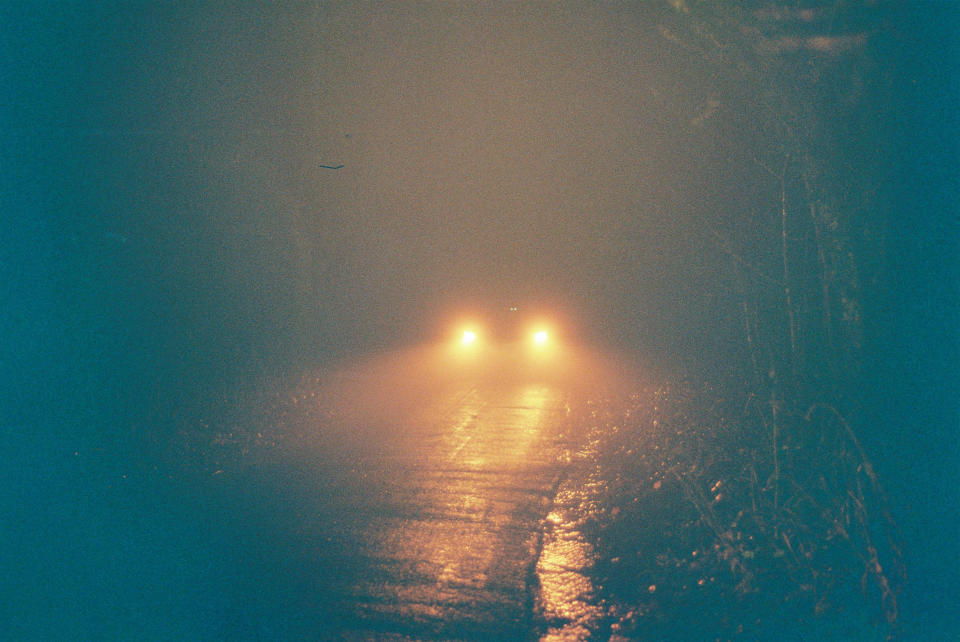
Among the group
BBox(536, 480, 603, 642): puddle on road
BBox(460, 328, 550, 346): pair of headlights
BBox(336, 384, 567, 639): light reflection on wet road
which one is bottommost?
BBox(536, 480, 603, 642): puddle on road

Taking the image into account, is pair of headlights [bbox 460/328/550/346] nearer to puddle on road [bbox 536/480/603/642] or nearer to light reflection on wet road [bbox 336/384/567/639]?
light reflection on wet road [bbox 336/384/567/639]

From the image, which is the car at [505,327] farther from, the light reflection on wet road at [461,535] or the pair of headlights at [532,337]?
the light reflection on wet road at [461,535]

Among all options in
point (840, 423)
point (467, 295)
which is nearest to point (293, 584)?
point (840, 423)

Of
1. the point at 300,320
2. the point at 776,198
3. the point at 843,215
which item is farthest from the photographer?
the point at 300,320

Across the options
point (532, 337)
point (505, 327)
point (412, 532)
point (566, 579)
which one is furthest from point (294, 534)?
point (532, 337)

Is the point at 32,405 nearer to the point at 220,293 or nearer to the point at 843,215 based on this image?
the point at 220,293

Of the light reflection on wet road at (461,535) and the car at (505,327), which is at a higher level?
the car at (505,327)

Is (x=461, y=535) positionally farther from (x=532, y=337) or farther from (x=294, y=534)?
(x=532, y=337)

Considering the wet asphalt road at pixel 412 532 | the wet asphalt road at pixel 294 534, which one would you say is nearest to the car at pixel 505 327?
the wet asphalt road at pixel 412 532

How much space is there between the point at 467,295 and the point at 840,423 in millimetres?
19812

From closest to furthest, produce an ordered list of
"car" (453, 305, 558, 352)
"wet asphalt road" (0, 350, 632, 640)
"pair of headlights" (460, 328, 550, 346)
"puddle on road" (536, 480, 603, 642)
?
"puddle on road" (536, 480, 603, 642)
"wet asphalt road" (0, 350, 632, 640)
"pair of headlights" (460, 328, 550, 346)
"car" (453, 305, 558, 352)

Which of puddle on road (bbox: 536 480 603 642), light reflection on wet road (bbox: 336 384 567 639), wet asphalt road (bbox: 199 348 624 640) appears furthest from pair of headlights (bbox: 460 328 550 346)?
A: puddle on road (bbox: 536 480 603 642)

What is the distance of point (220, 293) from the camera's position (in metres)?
9.96

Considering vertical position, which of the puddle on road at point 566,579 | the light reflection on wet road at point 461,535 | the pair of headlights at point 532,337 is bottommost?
the puddle on road at point 566,579
